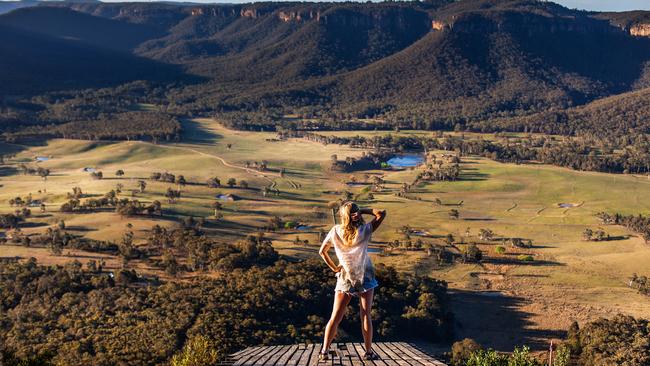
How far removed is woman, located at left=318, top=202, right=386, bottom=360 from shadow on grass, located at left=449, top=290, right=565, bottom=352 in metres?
31.4

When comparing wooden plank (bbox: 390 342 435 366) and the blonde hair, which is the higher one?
the blonde hair

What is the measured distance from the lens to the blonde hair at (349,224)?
14672 mm

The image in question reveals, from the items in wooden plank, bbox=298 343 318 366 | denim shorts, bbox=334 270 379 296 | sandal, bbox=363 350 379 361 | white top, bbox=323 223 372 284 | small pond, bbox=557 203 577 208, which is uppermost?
white top, bbox=323 223 372 284

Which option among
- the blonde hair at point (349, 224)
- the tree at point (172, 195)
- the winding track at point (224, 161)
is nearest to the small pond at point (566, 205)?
the winding track at point (224, 161)

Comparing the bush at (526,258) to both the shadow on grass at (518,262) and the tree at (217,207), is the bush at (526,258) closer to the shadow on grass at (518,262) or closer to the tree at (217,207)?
the shadow on grass at (518,262)

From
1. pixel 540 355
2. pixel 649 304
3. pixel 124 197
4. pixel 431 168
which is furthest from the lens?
pixel 431 168

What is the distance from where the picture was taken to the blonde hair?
48.1 ft

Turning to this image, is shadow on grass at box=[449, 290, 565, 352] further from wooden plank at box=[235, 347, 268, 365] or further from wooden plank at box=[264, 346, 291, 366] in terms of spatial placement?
wooden plank at box=[235, 347, 268, 365]

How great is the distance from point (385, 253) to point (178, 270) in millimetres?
22894

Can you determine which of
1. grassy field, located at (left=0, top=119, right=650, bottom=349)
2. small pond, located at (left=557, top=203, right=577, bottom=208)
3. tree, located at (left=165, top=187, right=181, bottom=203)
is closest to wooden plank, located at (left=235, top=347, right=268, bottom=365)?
grassy field, located at (left=0, top=119, right=650, bottom=349)

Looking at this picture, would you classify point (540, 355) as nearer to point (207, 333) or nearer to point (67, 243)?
point (207, 333)

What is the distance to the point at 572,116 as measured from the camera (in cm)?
16800

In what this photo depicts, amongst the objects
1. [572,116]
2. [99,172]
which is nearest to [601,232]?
[99,172]

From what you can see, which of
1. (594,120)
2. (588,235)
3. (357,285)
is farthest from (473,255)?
(594,120)
